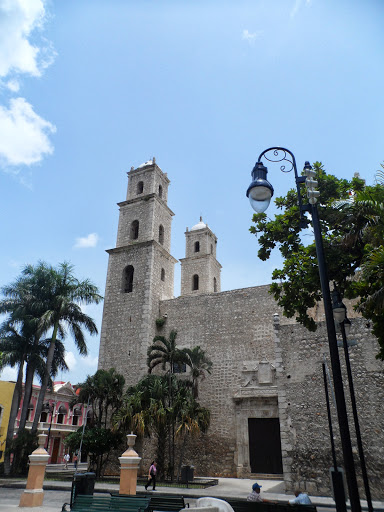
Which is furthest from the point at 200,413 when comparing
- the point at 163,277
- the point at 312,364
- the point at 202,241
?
the point at 202,241

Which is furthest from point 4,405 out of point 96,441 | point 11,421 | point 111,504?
point 111,504

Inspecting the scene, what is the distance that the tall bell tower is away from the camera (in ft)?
68.2

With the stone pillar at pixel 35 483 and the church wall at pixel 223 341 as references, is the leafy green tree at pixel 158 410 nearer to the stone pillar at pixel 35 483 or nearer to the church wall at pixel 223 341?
the church wall at pixel 223 341

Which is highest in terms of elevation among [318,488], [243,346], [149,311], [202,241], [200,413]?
[202,241]

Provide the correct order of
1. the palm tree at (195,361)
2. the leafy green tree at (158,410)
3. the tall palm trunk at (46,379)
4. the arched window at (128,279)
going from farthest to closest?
the arched window at (128,279) → the tall palm trunk at (46,379) → the palm tree at (195,361) → the leafy green tree at (158,410)

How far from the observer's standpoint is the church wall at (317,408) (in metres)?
11.6

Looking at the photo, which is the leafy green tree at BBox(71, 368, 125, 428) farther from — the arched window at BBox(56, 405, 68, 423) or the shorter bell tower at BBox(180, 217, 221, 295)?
the arched window at BBox(56, 405, 68, 423)

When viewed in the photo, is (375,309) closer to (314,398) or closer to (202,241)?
(314,398)

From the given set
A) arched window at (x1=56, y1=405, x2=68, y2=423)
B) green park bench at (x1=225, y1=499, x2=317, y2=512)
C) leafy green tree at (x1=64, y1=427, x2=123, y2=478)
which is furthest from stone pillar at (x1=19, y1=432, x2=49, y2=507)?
arched window at (x1=56, y1=405, x2=68, y2=423)

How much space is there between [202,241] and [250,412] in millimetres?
18289

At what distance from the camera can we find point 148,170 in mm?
26000

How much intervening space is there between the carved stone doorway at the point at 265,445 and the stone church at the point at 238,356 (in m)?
0.04

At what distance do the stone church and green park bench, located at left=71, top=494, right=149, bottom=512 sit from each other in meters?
7.37

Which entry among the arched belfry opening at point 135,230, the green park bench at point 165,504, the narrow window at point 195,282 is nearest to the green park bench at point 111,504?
the green park bench at point 165,504
